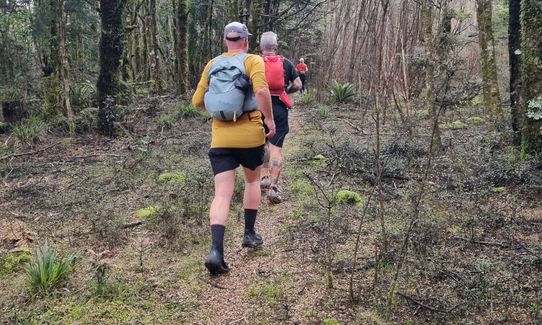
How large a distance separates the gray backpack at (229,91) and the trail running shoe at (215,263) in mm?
1044

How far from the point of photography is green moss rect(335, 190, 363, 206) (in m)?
5.04

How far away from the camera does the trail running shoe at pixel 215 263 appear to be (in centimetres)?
344

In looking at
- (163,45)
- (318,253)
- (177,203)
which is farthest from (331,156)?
(163,45)

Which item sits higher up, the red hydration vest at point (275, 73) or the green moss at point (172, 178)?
the red hydration vest at point (275, 73)

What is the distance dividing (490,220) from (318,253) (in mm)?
1558

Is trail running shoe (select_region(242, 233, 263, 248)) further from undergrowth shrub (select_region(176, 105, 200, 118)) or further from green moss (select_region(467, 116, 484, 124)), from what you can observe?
undergrowth shrub (select_region(176, 105, 200, 118))

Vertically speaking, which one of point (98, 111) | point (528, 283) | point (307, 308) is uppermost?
point (98, 111)

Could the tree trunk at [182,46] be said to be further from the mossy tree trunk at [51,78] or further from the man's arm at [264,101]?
the man's arm at [264,101]

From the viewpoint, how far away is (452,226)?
4039 millimetres

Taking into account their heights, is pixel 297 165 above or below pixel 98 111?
below

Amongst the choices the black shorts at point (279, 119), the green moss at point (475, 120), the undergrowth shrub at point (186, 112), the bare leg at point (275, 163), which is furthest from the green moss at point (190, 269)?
the undergrowth shrub at point (186, 112)

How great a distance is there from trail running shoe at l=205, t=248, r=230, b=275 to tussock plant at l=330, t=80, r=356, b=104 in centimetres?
1177

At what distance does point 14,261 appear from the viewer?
12.4 ft

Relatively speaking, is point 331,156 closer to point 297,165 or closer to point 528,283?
point 297,165
